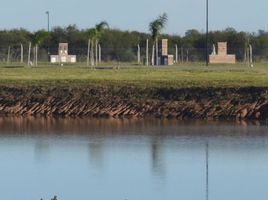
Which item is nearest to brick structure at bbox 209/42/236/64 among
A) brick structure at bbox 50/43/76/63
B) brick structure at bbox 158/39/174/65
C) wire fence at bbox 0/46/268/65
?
wire fence at bbox 0/46/268/65

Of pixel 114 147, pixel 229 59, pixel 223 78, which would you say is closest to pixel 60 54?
pixel 229 59

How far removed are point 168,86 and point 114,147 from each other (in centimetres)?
1439

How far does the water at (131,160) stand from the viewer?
30797 mm

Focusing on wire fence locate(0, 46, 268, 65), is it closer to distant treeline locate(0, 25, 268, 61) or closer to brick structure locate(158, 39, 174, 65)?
distant treeline locate(0, 25, 268, 61)

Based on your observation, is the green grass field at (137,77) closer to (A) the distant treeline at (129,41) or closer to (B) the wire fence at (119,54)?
(B) the wire fence at (119,54)

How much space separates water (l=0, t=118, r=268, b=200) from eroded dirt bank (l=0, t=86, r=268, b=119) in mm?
2107

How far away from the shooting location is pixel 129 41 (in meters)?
105

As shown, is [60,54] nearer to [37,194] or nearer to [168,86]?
[168,86]

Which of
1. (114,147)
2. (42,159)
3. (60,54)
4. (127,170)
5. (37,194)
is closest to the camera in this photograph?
(37,194)

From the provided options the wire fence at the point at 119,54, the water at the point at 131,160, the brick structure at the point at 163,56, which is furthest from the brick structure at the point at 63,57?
the water at the point at 131,160

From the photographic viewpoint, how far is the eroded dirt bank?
5197cm

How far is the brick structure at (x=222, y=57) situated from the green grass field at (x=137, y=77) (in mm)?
20965

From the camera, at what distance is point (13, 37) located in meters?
102

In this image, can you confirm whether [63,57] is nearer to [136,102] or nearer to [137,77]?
[137,77]
